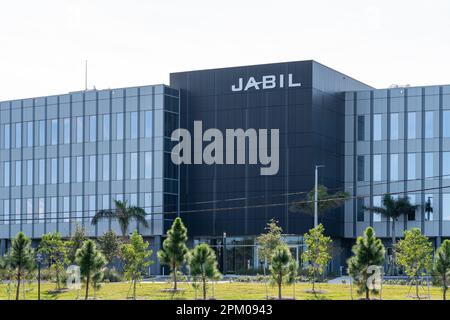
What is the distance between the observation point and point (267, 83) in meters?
84.2

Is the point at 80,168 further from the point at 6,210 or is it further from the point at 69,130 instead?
the point at 6,210

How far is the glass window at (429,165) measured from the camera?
8506cm

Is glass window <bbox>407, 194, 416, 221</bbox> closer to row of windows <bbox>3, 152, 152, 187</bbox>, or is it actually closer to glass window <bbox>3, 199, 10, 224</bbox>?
row of windows <bbox>3, 152, 152, 187</bbox>

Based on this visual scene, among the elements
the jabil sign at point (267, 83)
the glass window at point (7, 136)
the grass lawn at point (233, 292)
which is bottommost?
the grass lawn at point (233, 292)

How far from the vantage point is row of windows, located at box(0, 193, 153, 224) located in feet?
295

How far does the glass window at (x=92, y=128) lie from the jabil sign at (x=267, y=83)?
15.0 m

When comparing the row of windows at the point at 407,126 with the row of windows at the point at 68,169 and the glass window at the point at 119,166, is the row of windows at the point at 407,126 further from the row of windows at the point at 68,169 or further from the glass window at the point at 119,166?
the glass window at the point at 119,166

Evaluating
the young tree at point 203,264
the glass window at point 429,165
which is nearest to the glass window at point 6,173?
the glass window at point 429,165

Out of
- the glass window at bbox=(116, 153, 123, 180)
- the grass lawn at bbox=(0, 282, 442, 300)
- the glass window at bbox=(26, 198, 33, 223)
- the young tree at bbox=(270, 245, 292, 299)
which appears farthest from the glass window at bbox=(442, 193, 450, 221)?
the glass window at bbox=(26, 198, 33, 223)

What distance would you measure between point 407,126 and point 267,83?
42.9 feet

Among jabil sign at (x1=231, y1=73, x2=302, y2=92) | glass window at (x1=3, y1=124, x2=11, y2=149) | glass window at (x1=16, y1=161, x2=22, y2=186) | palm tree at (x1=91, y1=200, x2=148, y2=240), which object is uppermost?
jabil sign at (x1=231, y1=73, x2=302, y2=92)

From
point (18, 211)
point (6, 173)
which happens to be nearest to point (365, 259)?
point (18, 211)

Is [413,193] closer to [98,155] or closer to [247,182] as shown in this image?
[247,182]
